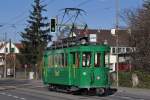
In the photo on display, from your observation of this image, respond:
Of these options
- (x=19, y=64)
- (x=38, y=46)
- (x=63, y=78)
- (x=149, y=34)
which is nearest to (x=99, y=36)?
(x=38, y=46)

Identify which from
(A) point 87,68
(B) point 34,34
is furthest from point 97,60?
(B) point 34,34

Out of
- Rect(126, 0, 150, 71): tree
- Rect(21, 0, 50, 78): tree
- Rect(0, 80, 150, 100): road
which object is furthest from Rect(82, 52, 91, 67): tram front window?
Rect(21, 0, 50, 78): tree

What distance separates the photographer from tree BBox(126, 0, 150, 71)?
4999cm

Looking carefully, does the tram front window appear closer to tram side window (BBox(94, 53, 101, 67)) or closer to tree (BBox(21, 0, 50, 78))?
tram side window (BBox(94, 53, 101, 67))

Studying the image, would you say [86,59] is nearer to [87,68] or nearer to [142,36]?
[87,68]

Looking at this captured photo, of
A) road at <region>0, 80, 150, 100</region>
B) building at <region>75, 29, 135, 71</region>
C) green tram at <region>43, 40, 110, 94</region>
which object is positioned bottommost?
road at <region>0, 80, 150, 100</region>

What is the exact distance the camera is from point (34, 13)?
106188mm

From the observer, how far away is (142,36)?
169 ft

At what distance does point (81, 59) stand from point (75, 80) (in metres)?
1.45

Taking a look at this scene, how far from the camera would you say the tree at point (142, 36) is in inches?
1968

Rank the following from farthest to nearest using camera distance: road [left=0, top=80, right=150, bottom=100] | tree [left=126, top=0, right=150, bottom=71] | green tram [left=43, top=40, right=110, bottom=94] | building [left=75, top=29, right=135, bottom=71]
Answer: building [left=75, top=29, right=135, bottom=71]
tree [left=126, top=0, right=150, bottom=71]
green tram [left=43, top=40, right=110, bottom=94]
road [left=0, top=80, right=150, bottom=100]

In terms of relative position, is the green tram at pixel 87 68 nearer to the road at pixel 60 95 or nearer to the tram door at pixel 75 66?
the tram door at pixel 75 66

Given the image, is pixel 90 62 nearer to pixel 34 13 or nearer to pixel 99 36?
pixel 99 36

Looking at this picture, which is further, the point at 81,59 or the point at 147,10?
the point at 147,10
